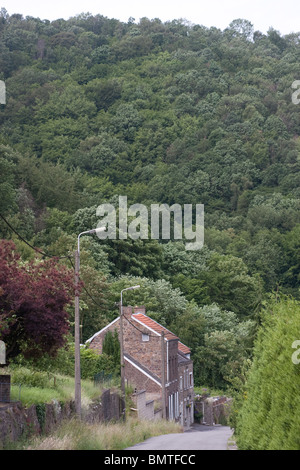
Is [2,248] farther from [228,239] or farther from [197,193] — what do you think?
[197,193]

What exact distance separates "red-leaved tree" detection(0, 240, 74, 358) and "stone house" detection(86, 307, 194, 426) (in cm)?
2176

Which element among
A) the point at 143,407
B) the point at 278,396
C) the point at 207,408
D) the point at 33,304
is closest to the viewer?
the point at 278,396

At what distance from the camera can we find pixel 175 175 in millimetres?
137250

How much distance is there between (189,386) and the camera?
57.1 metres

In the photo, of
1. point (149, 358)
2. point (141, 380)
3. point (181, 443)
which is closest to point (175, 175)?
point (149, 358)

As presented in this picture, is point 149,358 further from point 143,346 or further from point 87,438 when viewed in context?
point 87,438

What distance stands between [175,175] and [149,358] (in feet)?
296

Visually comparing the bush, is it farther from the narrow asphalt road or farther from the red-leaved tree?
the red-leaved tree

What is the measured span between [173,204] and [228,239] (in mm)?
21875

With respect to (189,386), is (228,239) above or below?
above

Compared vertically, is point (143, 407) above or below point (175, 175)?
below

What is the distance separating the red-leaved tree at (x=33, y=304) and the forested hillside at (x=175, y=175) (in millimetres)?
20979
